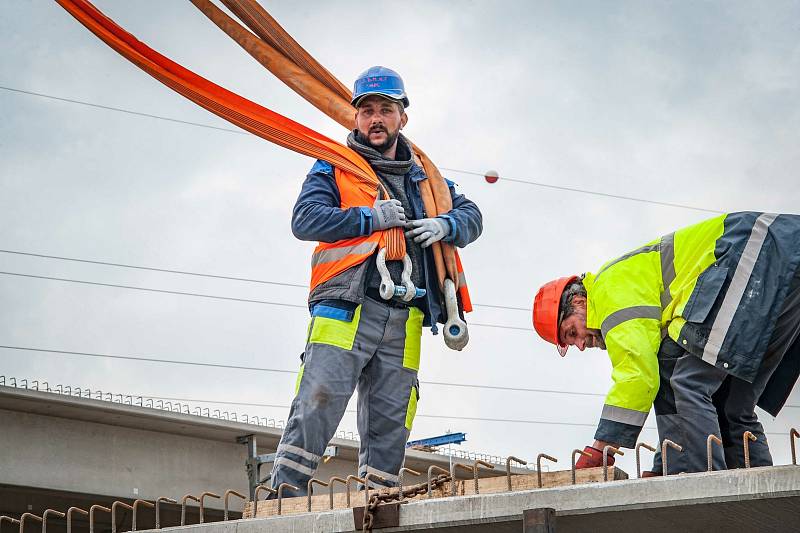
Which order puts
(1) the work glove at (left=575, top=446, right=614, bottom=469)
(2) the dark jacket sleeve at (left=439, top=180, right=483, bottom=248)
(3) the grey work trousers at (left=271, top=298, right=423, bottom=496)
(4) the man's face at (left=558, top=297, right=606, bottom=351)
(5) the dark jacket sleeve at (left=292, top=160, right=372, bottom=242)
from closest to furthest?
(1) the work glove at (left=575, top=446, right=614, bottom=469) < (4) the man's face at (left=558, top=297, right=606, bottom=351) < (3) the grey work trousers at (left=271, top=298, right=423, bottom=496) < (5) the dark jacket sleeve at (left=292, top=160, right=372, bottom=242) < (2) the dark jacket sleeve at (left=439, top=180, right=483, bottom=248)

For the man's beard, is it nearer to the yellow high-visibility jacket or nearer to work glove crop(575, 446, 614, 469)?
the yellow high-visibility jacket

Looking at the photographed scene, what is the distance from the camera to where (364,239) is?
20.9 feet

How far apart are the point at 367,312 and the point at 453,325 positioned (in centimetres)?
57

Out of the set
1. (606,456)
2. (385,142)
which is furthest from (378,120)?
(606,456)

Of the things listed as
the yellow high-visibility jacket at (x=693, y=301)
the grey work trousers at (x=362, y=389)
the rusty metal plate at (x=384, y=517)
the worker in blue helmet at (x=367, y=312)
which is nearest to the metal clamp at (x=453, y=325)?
the worker in blue helmet at (x=367, y=312)

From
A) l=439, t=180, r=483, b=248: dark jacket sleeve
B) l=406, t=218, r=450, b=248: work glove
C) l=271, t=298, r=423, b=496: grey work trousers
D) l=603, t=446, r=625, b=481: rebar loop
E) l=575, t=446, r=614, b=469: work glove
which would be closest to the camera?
l=603, t=446, r=625, b=481: rebar loop

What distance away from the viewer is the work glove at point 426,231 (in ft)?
21.4

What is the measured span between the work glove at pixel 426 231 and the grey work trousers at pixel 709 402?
1.58 meters

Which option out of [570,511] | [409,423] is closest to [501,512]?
[570,511]

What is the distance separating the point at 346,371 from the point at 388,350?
297mm

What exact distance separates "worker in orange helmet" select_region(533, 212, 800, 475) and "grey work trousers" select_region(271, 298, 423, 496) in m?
0.97

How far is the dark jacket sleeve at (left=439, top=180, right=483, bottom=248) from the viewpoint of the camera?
22.0 ft

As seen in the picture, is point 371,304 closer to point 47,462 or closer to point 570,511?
point 570,511

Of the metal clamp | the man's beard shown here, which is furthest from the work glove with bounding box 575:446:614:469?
the man's beard
